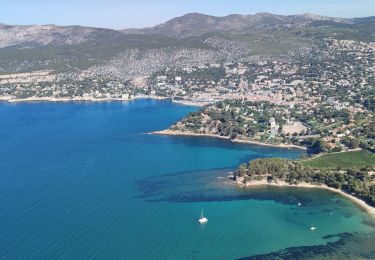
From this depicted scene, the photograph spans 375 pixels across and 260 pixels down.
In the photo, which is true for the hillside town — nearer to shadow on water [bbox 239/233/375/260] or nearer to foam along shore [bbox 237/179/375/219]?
foam along shore [bbox 237/179/375/219]

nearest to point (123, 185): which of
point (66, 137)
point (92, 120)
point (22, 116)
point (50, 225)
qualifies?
point (50, 225)

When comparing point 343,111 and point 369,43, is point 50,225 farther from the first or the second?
point 369,43

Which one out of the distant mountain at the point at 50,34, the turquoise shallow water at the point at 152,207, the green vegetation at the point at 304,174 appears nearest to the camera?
the turquoise shallow water at the point at 152,207

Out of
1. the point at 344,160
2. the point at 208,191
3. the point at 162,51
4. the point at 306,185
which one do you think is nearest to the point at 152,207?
the point at 208,191

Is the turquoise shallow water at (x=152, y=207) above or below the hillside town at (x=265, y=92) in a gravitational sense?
below

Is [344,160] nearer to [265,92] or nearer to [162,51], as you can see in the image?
[265,92]

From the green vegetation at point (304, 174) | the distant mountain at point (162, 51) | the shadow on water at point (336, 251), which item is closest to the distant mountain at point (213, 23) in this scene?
the distant mountain at point (162, 51)

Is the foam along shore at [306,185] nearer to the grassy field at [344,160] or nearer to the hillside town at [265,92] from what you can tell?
the grassy field at [344,160]
